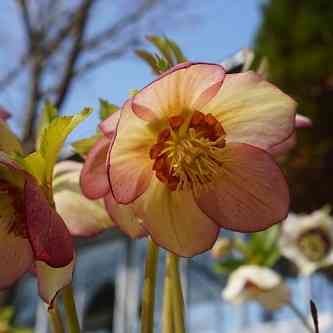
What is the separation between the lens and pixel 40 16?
479 cm

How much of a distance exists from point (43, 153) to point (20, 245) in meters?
0.05

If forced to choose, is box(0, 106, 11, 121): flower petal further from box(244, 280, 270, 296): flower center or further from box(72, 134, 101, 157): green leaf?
box(244, 280, 270, 296): flower center

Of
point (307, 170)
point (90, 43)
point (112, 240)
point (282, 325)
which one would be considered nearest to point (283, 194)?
point (307, 170)

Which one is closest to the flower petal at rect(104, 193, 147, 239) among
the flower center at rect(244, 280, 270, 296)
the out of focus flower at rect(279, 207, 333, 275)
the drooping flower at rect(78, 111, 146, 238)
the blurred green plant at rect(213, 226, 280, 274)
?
the drooping flower at rect(78, 111, 146, 238)

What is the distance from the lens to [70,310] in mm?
417

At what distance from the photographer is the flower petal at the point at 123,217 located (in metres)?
0.46

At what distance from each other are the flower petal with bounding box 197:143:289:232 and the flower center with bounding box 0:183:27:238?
0.10m

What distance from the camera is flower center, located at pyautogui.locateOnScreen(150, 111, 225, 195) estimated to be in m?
0.46

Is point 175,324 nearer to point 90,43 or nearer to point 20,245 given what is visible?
point 20,245

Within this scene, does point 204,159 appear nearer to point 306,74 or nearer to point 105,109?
point 105,109

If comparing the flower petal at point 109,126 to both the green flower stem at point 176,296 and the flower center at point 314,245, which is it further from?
the flower center at point 314,245

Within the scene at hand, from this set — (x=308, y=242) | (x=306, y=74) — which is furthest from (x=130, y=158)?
(x=306, y=74)

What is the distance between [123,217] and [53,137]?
70mm

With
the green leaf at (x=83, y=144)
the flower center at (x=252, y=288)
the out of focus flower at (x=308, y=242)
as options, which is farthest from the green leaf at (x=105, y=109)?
the out of focus flower at (x=308, y=242)
